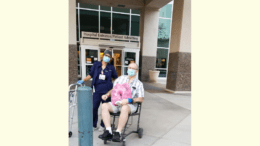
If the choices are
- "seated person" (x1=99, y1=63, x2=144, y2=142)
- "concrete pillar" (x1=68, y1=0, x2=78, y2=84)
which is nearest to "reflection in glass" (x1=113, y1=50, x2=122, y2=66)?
"concrete pillar" (x1=68, y1=0, x2=78, y2=84)

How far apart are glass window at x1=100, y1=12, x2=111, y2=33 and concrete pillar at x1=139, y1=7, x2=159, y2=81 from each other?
3469mm

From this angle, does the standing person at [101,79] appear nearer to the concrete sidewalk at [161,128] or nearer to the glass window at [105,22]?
the concrete sidewalk at [161,128]

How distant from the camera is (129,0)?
392 inches

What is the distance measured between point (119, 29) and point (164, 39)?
418 centimetres

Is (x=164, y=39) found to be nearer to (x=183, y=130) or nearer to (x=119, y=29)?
(x=119, y=29)

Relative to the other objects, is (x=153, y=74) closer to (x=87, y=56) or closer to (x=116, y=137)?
(x=87, y=56)

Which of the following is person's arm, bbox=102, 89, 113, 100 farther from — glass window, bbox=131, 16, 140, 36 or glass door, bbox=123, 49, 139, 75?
glass window, bbox=131, 16, 140, 36

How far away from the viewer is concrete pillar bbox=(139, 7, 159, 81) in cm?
1027

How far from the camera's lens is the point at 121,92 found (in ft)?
8.82

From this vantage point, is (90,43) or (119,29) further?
(119,29)

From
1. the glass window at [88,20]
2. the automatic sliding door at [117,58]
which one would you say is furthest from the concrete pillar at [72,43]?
the glass window at [88,20]

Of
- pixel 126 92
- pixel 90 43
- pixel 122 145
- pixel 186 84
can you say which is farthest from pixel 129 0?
pixel 122 145

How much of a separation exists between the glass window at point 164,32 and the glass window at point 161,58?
55 centimetres

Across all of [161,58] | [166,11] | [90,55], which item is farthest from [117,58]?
[166,11]
